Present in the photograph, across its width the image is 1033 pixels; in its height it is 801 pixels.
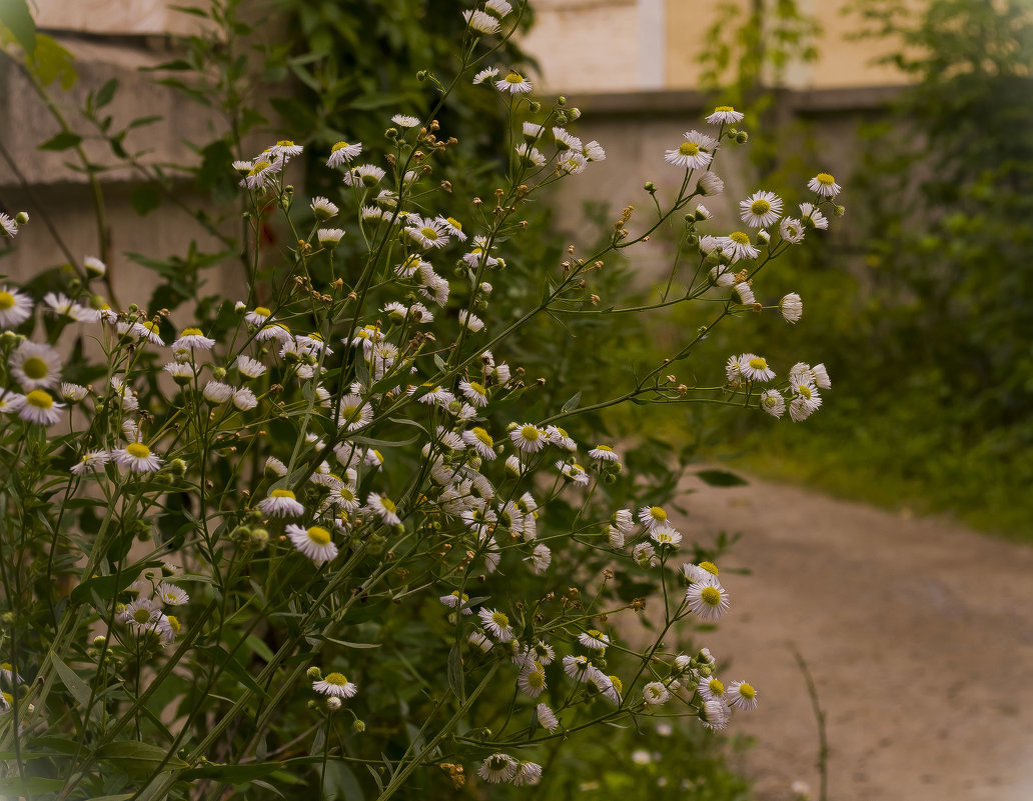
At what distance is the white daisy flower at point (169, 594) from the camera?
1.05m

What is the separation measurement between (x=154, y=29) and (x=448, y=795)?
1.69 metres

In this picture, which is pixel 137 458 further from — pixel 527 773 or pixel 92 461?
pixel 527 773

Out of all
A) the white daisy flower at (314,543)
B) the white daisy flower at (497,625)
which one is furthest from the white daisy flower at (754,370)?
the white daisy flower at (314,543)

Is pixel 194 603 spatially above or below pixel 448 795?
above

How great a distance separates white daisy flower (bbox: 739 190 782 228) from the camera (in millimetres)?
1135

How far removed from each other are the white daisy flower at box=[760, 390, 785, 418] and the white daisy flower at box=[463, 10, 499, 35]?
0.43 m

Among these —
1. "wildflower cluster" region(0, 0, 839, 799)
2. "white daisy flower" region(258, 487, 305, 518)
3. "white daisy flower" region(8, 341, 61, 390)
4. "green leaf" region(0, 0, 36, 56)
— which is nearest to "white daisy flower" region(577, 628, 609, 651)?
"wildflower cluster" region(0, 0, 839, 799)

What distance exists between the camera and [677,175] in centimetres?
741

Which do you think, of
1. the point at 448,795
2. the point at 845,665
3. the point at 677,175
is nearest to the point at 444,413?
the point at 448,795

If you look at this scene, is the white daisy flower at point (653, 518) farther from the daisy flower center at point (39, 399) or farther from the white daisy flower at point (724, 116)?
the daisy flower center at point (39, 399)

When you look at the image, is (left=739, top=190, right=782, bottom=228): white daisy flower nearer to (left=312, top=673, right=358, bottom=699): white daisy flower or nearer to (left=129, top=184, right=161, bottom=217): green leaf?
(left=312, top=673, right=358, bottom=699): white daisy flower

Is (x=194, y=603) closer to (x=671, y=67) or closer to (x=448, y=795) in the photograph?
(x=448, y=795)

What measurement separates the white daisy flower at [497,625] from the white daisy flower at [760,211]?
46 centimetres

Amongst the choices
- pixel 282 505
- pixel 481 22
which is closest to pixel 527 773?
pixel 282 505
